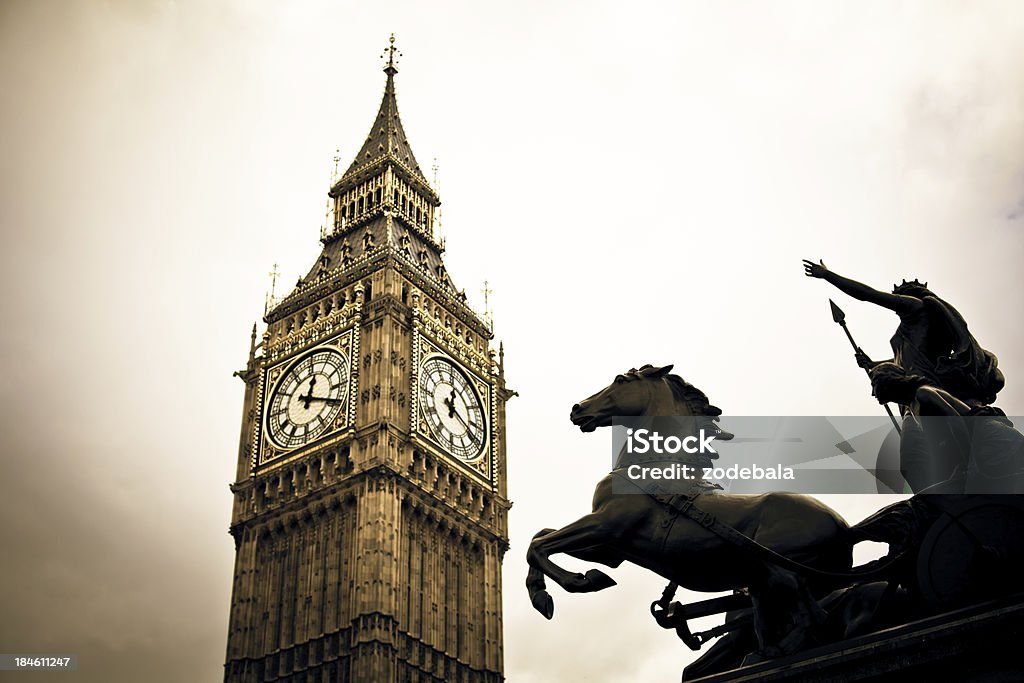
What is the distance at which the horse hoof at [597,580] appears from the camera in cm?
1094

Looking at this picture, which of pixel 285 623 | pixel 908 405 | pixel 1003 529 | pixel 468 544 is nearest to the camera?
pixel 1003 529

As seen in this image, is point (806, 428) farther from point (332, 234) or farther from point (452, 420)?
point (332, 234)

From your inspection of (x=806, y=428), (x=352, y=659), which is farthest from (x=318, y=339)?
(x=806, y=428)

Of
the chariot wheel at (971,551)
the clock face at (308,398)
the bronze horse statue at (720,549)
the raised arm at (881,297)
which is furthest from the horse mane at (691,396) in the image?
the clock face at (308,398)

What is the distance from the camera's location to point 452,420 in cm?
6025

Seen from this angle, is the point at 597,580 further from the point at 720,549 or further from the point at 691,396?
the point at 691,396

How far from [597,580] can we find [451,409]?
163 feet

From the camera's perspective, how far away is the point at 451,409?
198 feet

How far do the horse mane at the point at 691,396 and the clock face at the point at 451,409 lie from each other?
46670 mm

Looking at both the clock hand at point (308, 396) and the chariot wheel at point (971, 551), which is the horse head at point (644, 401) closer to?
the chariot wheel at point (971, 551)

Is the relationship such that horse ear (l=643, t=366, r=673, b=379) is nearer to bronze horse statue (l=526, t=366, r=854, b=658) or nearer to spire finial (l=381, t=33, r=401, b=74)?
bronze horse statue (l=526, t=366, r=854, b=658)

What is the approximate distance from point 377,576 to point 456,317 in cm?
1727

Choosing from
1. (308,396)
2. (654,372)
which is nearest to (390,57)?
(308,396)

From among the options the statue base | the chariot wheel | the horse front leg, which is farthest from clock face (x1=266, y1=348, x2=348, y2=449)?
the statue base
